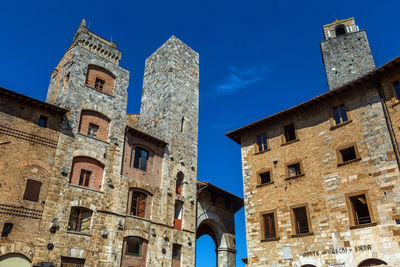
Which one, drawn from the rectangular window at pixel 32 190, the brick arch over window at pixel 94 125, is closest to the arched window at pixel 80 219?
the rectangular window at pixel 32 190

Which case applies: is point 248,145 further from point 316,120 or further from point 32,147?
point 32,147

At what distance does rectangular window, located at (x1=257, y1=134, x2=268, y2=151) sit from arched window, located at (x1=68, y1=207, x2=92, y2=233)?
12.8 metres

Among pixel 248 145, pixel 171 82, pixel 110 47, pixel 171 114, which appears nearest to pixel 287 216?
pixel 248 145

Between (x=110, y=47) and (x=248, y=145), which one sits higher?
(x=110, y=47)

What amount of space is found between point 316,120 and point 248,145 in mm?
5547

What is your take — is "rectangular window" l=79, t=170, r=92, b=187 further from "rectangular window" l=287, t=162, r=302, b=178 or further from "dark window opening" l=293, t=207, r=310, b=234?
"dark window opening" l=293, t=207, r=310, b=234

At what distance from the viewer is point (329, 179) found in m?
20.4

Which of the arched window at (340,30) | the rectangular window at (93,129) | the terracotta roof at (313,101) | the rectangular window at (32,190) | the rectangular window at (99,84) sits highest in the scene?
the arched window at (340,30)

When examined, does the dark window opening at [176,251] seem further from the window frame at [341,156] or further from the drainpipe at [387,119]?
the drainpipe at [387,119]

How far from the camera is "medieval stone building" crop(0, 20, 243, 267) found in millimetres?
18375

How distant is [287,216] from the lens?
2152 cm

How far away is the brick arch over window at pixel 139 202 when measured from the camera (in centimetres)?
2322

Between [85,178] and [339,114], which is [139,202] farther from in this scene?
[339,114]

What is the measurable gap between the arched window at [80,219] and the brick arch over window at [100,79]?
29.6ft
